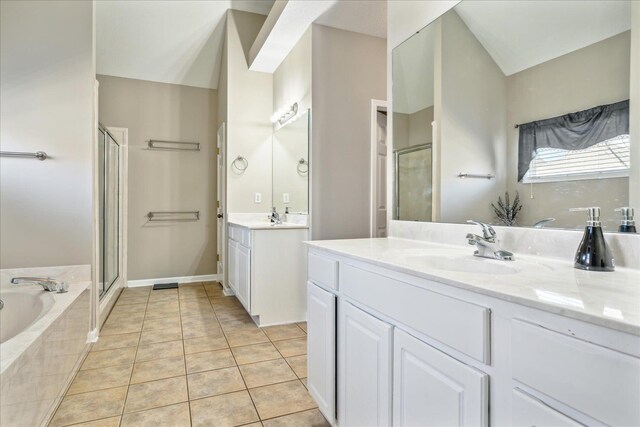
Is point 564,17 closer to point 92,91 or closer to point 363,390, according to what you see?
point 363,390

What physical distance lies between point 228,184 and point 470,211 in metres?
2.83

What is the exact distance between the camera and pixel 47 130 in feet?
7.73

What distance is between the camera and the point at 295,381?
1.99m

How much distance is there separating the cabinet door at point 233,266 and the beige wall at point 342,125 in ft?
3.19

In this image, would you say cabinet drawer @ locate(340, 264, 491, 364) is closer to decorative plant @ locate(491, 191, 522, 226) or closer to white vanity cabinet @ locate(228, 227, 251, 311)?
decorative plant @ locate(491, 191, 522, 226)

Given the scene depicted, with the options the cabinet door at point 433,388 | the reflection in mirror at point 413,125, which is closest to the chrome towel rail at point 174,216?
the reflection in mirror at point 413,125

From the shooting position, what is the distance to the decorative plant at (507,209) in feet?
4.29

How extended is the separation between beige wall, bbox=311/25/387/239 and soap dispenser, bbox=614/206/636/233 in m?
2.08

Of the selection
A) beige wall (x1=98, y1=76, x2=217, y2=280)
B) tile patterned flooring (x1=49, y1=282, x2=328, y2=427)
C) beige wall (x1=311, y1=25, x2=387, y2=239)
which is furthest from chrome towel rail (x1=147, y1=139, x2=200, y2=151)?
beige wall (x1=311, y1=25, x2=387, y2=239)

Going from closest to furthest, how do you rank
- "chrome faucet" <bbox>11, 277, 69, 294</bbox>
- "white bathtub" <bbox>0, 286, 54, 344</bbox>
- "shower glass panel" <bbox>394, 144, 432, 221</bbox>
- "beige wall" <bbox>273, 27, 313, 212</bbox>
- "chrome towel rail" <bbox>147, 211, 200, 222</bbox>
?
"shower glass panel" <bbox>394, 144, 432, 221</bbox>
"white bathtub" <bbox>0, 286, 54, 344</bbox>
"chrome faucet" <bbox>11, 277, 69, 294</bbox>
"beige wall" <bbox>273, 27, 313, 212</bbox>
"chrome towel rail" <bbox>147, 211, 200, 222</bbox>

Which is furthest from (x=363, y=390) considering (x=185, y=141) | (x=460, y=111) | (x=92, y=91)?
(x=185, y=141)

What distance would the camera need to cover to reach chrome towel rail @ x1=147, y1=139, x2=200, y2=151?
4.33 meters

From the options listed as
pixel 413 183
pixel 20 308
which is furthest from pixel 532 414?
pixel 20 308

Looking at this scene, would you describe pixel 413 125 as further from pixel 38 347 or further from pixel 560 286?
pixel 38 347
